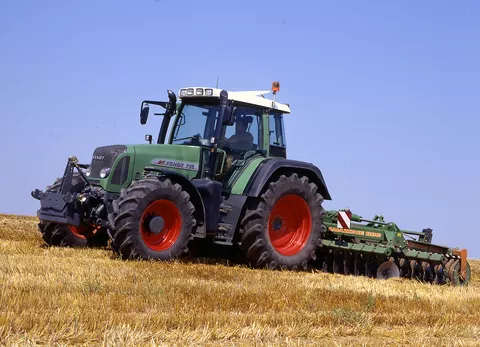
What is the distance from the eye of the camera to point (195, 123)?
11344mm

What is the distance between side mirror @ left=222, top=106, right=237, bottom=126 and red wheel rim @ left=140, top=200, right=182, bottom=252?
1.52m

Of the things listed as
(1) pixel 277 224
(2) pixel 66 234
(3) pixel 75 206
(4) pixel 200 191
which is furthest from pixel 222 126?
(2) pixel 66 234

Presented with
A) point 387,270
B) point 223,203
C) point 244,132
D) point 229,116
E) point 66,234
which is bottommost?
point 66,234

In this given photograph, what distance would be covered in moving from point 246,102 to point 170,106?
1247mm

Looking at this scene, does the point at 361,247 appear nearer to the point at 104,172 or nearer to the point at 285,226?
the point at 285,226

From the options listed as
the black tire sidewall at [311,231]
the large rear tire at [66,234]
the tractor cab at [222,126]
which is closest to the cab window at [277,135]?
the tractor cab at [222,126]

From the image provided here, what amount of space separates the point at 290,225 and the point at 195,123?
2.18 meters

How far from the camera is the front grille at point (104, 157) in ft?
35.0

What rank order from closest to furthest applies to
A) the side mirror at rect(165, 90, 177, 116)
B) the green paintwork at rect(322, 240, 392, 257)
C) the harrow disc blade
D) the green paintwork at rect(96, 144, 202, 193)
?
the green paintwork at rect(96, 144, 202, 193), the green paintwork at rect(322, 240, 392, 257), the harrow disc blade, the side mirror at rect(165, 90, 177, 116)

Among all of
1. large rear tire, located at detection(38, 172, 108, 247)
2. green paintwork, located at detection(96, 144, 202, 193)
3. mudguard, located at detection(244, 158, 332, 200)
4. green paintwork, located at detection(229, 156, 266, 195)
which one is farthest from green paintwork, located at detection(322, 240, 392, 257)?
large rear tire, located at detection(38, 172, 108, 247)

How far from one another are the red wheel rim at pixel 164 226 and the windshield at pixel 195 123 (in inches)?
58.0

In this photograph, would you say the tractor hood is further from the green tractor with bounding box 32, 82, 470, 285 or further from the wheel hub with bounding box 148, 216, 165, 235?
the wheel hub with bounding box 148, 216, 165, 235

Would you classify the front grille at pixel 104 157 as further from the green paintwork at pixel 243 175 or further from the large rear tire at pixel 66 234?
the green paintwork at pixel 243 175

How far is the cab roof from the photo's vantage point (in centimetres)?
1110
